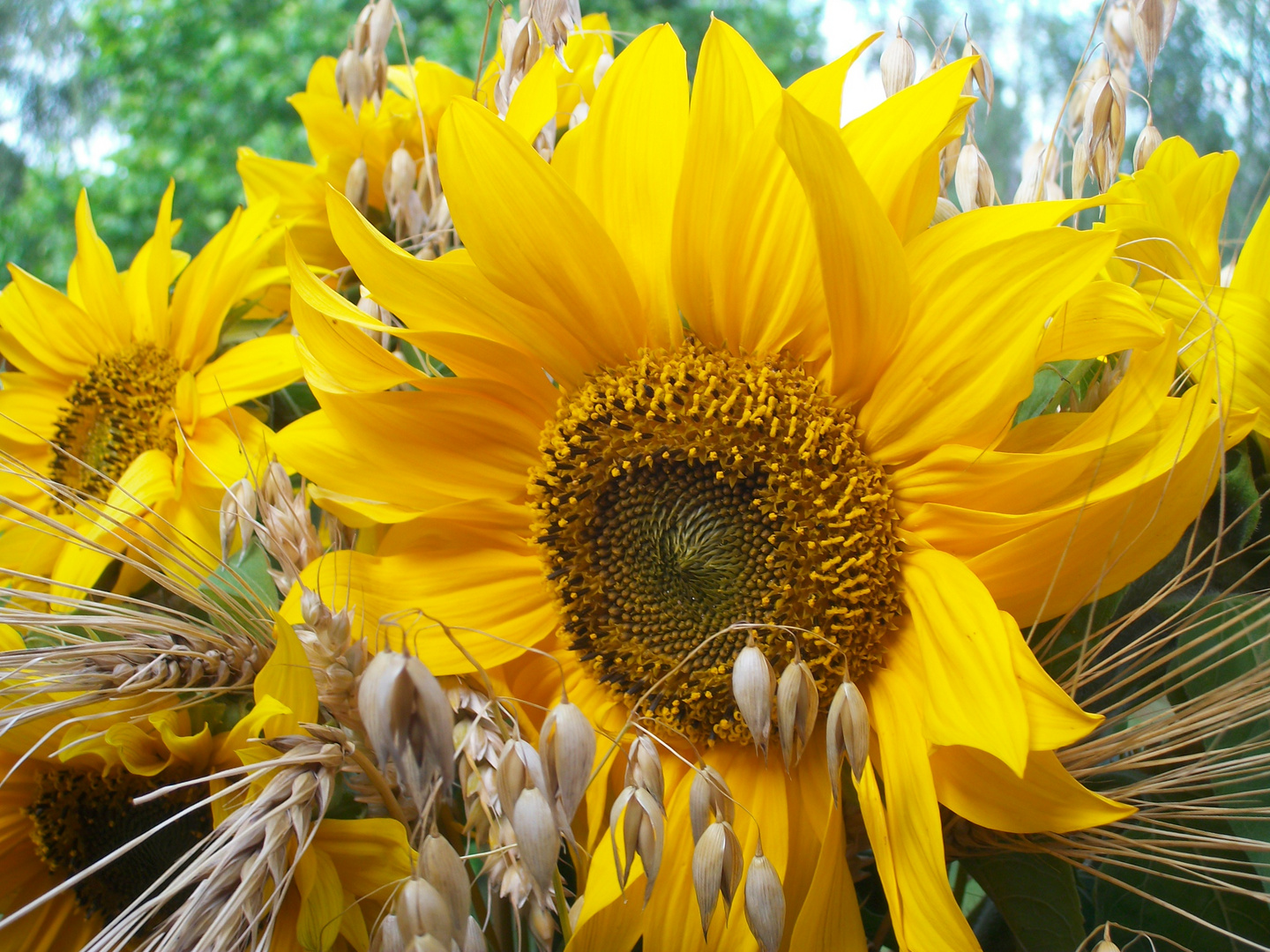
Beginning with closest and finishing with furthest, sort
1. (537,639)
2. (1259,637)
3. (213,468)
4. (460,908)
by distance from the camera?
(460,908) → (1259,637) → (537,639) → (213,468)

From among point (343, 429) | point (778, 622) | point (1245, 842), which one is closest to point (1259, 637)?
point (1245, 842)

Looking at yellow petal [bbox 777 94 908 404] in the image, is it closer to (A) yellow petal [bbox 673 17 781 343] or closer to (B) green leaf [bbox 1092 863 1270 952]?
(A) yellow petal [bbox 673 17 781 343]

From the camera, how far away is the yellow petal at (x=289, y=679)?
415 mm

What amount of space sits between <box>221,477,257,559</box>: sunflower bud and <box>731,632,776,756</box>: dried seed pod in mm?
247

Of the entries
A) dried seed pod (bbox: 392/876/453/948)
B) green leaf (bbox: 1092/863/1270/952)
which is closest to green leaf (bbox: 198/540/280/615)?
dried seed pod (bbox: 392/876/453/948)

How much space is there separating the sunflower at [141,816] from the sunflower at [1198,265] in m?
0.42

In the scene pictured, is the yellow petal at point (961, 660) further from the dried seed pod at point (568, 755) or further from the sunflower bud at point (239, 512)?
the sunflower bud at point (239, 512)

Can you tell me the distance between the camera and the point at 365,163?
752 millimetres

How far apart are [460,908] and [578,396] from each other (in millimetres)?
284

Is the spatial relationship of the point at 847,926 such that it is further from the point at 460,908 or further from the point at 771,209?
the point at 771,209

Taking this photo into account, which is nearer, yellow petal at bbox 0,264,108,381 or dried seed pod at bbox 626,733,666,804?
dried seed pod at bbox 626,733,666,804

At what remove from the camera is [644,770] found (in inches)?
14.9

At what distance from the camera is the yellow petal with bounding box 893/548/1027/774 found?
0.38m

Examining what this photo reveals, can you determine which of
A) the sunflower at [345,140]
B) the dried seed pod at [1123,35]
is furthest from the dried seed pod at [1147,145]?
the sunflower at [345,140]
